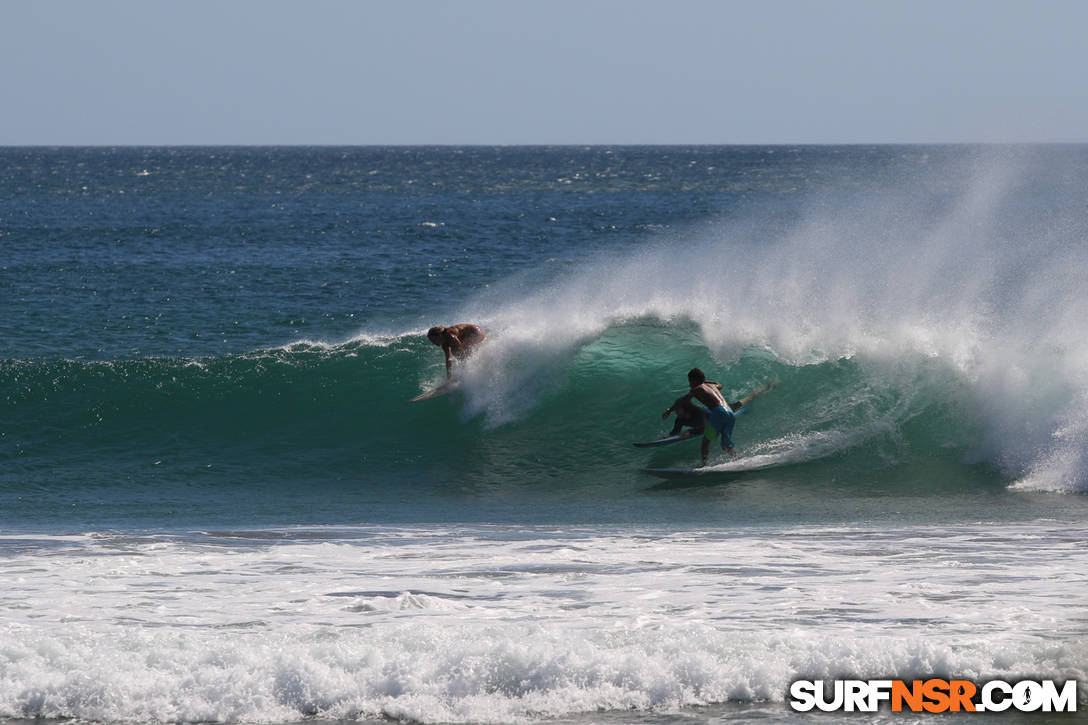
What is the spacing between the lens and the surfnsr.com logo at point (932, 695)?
599 centimetres

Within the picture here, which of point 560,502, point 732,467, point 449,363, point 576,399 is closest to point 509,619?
point 560,502

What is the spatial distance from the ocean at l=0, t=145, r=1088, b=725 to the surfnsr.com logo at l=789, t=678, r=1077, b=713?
3.3 inches

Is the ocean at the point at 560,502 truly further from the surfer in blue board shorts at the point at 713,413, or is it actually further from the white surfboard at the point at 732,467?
the surfer in blue board shorts at the point at 713,413

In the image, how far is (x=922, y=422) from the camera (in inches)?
507

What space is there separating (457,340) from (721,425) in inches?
148

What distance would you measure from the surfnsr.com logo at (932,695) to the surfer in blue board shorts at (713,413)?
18.4 ft

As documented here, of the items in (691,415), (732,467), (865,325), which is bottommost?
(732,467)

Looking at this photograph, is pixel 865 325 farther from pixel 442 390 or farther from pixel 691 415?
pixel 442 390

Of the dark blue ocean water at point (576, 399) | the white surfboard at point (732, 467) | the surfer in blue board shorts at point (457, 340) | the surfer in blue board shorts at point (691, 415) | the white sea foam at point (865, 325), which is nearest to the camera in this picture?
the dark blue ocean water at point (576, 399)

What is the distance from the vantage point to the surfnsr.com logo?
599 cm

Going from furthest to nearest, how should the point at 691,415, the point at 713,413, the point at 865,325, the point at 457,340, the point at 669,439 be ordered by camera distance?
the point at 865,325, the point at 457,340, the point at 669,439, the point at 691,415, the point at 713,413

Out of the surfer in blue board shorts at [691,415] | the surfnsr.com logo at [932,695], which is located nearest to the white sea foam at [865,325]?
the surfer in blue board shorts at [691,415]

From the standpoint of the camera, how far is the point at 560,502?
11359 millimetres

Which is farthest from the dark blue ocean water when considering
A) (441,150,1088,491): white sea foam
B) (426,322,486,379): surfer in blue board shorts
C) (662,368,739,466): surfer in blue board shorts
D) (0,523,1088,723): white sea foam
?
(0,523,1088,723): white sea foam
